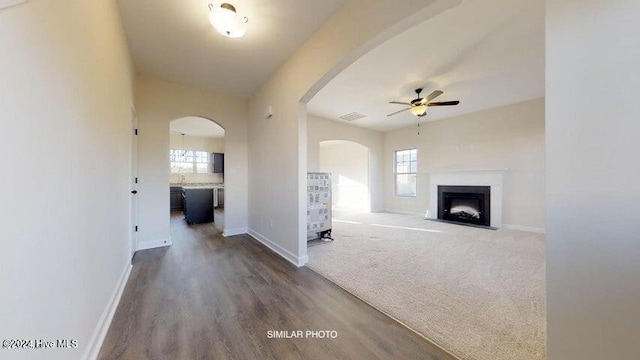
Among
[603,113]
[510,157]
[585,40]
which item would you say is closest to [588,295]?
[603,113]

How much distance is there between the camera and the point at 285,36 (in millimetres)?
2619

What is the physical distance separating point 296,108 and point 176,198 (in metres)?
6.80

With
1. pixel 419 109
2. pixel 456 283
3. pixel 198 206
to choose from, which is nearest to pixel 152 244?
pixel 198 206

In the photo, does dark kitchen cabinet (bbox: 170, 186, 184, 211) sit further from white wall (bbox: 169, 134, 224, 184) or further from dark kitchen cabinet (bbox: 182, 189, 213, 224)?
dark kitchen cabinet (bbox: 182, 189, 213, 224)

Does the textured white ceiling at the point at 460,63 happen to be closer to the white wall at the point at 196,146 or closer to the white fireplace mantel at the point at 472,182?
the white fireplace mantel at the point at 472,182

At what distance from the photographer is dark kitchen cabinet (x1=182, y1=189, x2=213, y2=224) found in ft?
17.5

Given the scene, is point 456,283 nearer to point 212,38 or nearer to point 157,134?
point 212,38

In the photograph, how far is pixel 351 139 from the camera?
263 inches

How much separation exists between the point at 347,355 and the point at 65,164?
1.91 metres

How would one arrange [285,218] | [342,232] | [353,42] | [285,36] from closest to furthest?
[353,42]
[285,36]
[285,218]
[342,232]

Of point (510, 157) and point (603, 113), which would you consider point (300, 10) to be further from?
point (510, 157)

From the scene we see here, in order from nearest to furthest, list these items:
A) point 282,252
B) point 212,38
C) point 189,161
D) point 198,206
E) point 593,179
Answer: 1. point 593,179
2. point 212,38
3. point 282,252
4. point 198,206
5. point 189,161

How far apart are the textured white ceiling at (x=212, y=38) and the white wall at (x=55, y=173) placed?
70 cm

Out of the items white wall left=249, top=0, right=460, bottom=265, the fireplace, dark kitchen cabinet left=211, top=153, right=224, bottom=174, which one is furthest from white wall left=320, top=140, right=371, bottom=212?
white wall left=249, top=0, right=460, bottom=265
